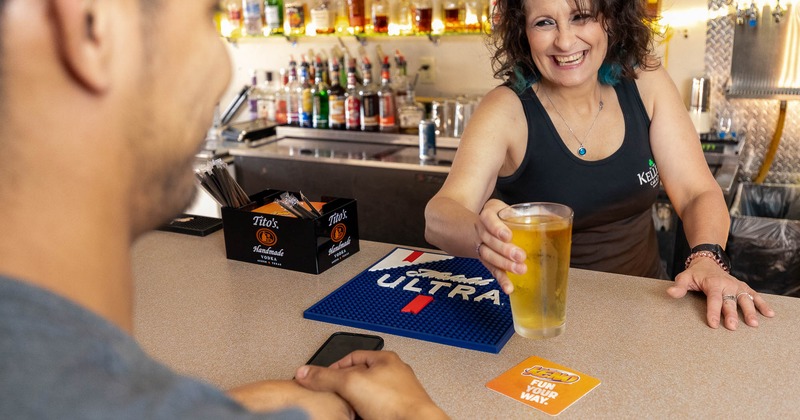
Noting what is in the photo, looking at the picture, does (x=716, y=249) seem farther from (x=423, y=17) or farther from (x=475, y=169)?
(x=423, y=17)

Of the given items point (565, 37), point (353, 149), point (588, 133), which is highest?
point (565, 37)

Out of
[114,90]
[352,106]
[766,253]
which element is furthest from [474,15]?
[114,90]

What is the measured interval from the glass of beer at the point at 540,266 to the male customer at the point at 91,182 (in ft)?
1.97

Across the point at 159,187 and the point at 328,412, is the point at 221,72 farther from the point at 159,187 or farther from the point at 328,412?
the point at 328,412

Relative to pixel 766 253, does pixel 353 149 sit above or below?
above

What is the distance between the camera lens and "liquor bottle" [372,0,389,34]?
4.10 meters

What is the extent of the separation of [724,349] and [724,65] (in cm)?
274

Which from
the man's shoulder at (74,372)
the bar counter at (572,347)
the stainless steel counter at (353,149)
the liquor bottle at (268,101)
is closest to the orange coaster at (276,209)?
the bar counter at (572,347)

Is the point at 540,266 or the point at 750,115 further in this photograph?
the point at 750,115

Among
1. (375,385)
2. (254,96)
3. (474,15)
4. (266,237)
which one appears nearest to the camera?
(375,385)

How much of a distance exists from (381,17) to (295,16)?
57 cm

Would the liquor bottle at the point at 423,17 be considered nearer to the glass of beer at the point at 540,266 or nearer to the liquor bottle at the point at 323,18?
the liquor bottle at the point at 323,18

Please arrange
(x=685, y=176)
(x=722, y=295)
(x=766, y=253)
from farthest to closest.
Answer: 1. (x=766, y=253)
2. (x=685, y=176)
3. (x=722, y=295)

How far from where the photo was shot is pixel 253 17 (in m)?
4.47
